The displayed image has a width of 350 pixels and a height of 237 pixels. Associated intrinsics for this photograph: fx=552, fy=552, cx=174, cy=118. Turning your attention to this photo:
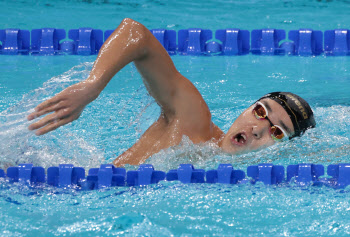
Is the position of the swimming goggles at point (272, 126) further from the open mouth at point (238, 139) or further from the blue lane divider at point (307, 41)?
the blue lane divider at point (307, 41)

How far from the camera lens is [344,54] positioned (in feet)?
17.5

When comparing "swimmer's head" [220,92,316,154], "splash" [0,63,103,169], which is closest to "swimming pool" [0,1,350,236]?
"splash" [0,63,103,169]

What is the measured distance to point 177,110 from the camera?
255 centimetres

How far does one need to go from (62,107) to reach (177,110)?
2.50ft

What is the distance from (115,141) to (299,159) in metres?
1.15

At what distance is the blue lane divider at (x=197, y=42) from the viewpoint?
5.37 meters

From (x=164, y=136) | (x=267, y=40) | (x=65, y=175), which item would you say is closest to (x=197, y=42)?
(x=267, y=40)

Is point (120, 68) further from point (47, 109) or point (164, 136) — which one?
point (164, 136)

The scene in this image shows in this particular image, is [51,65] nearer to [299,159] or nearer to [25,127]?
[25,127]

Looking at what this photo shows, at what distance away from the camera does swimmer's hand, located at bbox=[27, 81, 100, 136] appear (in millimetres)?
1892

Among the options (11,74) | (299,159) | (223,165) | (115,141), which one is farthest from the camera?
(11,74)

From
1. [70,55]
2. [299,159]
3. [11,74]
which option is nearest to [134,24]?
[299,159]

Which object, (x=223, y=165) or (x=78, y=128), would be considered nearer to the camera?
(x=223, y=165)

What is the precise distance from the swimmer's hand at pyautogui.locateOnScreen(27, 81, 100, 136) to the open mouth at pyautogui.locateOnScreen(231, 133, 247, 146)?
0.95m
